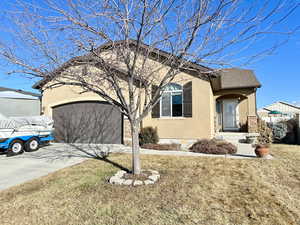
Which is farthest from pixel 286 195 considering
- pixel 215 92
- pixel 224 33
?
pixel 215 92

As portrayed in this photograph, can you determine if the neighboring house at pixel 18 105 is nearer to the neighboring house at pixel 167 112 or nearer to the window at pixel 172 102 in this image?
the neighboring house at pixel 167 112

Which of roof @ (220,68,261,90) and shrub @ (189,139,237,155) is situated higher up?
roof @ (220,68,261,90)

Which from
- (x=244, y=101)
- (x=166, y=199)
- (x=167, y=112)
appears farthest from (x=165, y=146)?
(x=244, y=101)

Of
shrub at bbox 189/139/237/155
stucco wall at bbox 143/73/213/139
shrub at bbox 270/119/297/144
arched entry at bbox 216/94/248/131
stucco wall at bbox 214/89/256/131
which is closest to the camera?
shrub at bbox 189/139/237/155

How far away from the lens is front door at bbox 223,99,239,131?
534 inches

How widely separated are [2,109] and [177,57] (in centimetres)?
1178

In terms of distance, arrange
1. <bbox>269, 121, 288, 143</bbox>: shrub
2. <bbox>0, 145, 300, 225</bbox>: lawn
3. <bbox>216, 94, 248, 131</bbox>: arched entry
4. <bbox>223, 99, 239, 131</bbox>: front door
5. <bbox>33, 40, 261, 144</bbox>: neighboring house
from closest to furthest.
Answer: <bbox>0, 145, 300, 225</bbox>: lawn
<bbox>33, 40, 261, 144</bbox>: neighboring house
<bbox>269, 121, 288, 143</bbox>: shrub
<bbox>216, 94, 248, 131</bbox>: arched entry
<bbox>223, 99, 239, 131</bbox>: front door

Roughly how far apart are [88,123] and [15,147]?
3.82 metres

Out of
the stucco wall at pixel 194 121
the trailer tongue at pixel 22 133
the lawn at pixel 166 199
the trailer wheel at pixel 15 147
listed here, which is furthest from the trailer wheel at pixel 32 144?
the lawn at pixel 166 199

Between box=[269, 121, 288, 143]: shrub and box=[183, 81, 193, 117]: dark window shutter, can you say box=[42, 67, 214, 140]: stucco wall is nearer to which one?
box=[183, 81, 193, 117]: dark window shutter

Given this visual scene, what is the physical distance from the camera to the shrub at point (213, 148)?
765 cm

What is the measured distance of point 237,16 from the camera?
3.56 metres

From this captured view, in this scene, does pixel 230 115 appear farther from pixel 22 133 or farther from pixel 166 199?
pixel 22 133

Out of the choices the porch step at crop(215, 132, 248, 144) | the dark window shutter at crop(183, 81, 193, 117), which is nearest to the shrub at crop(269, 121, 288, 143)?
the porch step at crop(215, 132, 248, 144)
